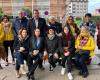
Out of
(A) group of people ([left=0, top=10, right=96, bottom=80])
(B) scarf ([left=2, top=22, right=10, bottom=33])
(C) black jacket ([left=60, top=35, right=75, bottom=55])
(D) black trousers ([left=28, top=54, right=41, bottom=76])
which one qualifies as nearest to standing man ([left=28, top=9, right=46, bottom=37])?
(A) group of people ([left=0, top=10, right=96, bottom=80])

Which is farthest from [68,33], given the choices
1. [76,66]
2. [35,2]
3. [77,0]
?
[77,0]

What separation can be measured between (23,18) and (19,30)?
49 cm

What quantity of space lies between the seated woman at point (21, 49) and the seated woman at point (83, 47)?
129cm

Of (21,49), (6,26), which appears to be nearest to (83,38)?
(21,49)

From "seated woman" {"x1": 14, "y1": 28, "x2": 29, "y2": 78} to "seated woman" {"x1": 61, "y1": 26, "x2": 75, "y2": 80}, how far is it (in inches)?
36.8

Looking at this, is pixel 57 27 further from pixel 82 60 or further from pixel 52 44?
pixel 82 60

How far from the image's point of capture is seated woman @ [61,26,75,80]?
778 centimetres

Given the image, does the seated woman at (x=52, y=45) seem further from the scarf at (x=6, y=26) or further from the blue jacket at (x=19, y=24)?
the scarf at (x=6, y=26)

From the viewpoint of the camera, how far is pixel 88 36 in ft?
26.2

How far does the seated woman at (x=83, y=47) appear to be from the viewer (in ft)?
25.7

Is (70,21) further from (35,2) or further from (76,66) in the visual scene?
(35,2)

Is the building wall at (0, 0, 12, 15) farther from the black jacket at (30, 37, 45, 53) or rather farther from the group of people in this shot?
the black jacket at (30, 37, 45, 53)

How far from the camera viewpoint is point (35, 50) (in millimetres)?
7781

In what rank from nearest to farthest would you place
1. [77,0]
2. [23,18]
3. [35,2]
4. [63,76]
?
[63,76]
[23,18]
[35,2]
[77,0]
